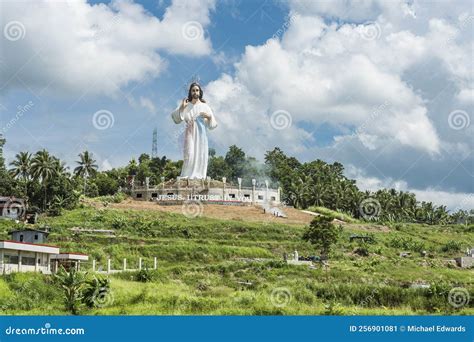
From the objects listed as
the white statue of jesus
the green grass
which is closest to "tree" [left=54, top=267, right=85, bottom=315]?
the green grass

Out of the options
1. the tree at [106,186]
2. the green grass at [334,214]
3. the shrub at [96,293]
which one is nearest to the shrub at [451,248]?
the green grass at [334,214]

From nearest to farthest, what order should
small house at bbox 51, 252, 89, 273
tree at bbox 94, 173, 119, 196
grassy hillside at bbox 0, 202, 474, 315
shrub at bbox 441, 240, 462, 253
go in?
grassy hillside at bbox 0, 202, 474, 315
small house at bbox 51, 252, 89, 273
shrub at bbox 441, 240, 462, 253
tree at bbox 94, 173, 119, 196

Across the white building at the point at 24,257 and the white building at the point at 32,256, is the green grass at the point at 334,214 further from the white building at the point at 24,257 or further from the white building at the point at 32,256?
the white building at the point at 24,257

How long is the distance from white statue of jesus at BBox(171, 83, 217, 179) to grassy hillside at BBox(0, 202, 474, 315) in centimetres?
1315

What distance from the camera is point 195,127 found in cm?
6750

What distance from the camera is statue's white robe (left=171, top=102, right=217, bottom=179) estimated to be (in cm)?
6681

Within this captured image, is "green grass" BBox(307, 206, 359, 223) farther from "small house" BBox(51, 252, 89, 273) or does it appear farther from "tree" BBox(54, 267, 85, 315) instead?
"tree" BBox(54, 267, 85, 315)

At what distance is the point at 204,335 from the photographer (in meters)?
19.9

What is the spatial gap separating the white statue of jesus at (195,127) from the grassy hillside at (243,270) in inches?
518

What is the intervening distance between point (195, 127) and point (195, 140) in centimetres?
145

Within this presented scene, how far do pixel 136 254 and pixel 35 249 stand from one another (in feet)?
28.6

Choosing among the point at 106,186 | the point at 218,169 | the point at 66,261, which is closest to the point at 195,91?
the point at 106,186

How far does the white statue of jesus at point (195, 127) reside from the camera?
66562mm

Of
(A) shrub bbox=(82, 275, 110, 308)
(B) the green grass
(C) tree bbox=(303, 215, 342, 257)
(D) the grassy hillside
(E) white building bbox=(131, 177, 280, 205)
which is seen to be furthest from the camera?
(B) the green grass
